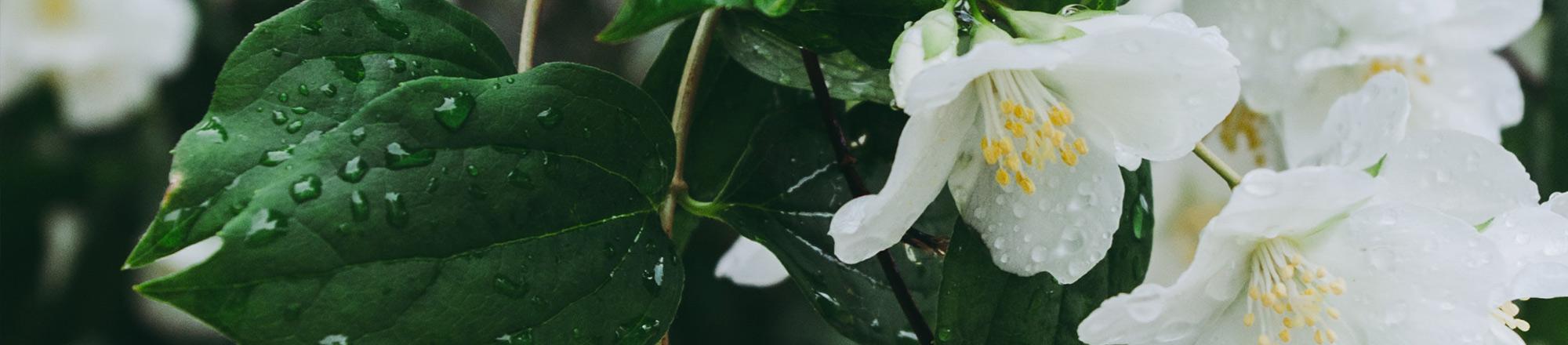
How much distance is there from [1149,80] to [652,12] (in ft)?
0.66

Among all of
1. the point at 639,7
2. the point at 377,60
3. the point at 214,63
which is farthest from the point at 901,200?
the point at 214,63

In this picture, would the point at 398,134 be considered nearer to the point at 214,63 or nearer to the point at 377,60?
the point at 377,60

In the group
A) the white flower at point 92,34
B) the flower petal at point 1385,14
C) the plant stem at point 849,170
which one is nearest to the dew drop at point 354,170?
the plant stem at point 849,170

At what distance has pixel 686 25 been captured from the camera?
71 cm

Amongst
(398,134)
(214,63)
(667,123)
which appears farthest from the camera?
(214,63)

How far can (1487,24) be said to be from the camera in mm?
897

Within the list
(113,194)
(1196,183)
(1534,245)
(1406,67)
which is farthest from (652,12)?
(113,194)

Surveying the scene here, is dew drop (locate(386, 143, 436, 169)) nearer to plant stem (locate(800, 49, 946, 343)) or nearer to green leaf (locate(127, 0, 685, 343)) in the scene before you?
green leaf (locate(127, 0, 685, 343))

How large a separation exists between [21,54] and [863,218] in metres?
1.38

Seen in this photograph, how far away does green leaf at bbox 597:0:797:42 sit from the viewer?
521 mm

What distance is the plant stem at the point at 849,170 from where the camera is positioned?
1.99 feet

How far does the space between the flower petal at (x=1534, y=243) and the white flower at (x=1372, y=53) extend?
0.91ft

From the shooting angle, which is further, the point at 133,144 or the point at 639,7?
the point at 133,144

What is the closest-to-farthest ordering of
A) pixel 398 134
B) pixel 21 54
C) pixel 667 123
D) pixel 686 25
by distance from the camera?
pixel 398 134 → pixel 667 123 → pixel 686 25 → pixel 21 54
